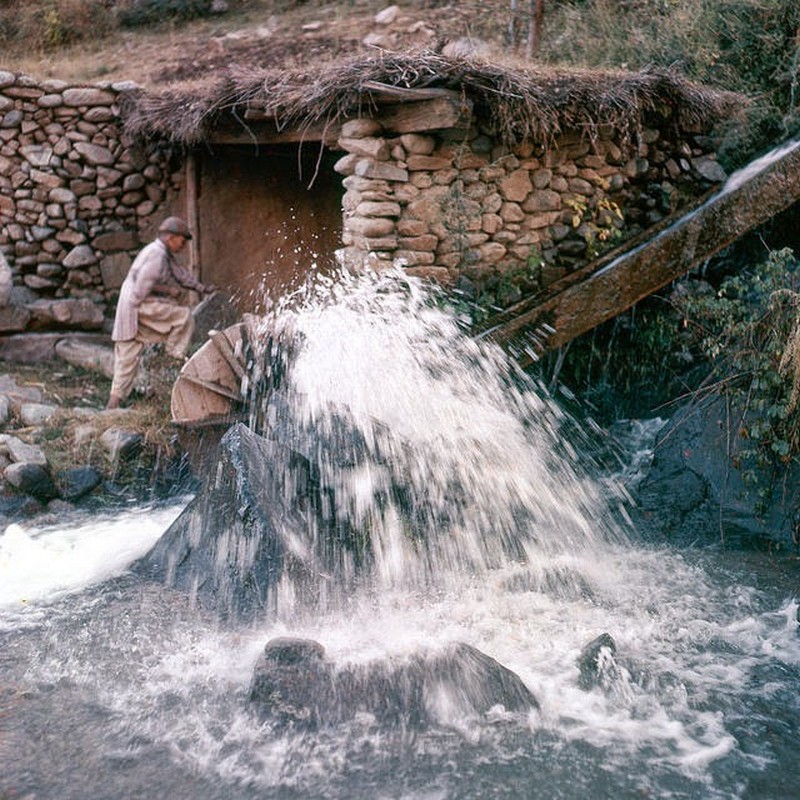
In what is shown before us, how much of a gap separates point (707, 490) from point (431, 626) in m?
2.29

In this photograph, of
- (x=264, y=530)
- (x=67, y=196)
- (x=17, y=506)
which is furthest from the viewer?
(x=67, y=196)

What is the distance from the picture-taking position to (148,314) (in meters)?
7.61

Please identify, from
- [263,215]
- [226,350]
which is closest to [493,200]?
[226,350]

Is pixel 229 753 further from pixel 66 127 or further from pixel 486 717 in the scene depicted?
pixel 66 127

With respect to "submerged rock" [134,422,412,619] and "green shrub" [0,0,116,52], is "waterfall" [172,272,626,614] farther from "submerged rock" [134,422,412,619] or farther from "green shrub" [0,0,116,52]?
"green shrub" [0,0,116,52]

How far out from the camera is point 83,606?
4.82 metres

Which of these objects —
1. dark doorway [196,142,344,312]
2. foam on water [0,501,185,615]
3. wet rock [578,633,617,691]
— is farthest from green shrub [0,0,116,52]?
wet rock [578,633,617,691]

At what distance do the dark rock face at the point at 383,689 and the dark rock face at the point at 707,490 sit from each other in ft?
7.56

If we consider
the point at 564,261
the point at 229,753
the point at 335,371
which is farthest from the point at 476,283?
the point at 229,753

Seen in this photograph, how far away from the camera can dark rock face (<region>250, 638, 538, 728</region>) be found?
3.74 metres

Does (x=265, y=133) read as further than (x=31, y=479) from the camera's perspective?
Yes

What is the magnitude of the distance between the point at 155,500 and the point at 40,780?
328cm

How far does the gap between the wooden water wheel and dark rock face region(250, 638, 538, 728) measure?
109 inches

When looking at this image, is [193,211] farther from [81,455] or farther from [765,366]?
[765,366]
